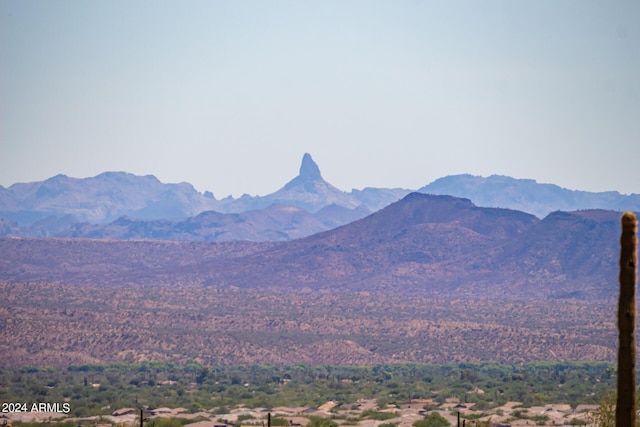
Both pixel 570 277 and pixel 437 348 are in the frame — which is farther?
pixel 570 277

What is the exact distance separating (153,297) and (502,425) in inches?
4424

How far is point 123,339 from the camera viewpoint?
126500mm

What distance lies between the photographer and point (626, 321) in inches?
744

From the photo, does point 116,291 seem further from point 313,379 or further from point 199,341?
point 313,379

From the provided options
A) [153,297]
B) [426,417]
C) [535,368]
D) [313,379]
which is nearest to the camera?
[426,417]

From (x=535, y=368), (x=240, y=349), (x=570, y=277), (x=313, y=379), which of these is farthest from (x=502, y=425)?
(x=570, y=277)

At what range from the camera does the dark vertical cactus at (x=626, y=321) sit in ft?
61.7

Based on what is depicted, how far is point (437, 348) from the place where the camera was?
424ft

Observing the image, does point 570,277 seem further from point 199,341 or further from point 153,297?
point 199,341

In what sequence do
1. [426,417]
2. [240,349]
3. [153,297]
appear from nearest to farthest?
1. [426,417]
2. [240,349]
3. [153,297]

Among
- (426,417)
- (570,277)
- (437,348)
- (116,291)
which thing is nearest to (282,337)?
(437,348)

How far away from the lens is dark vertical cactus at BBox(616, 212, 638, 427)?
61.7 feet

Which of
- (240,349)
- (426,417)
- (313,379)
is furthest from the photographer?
(240,349)

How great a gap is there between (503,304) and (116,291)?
61596 mm
